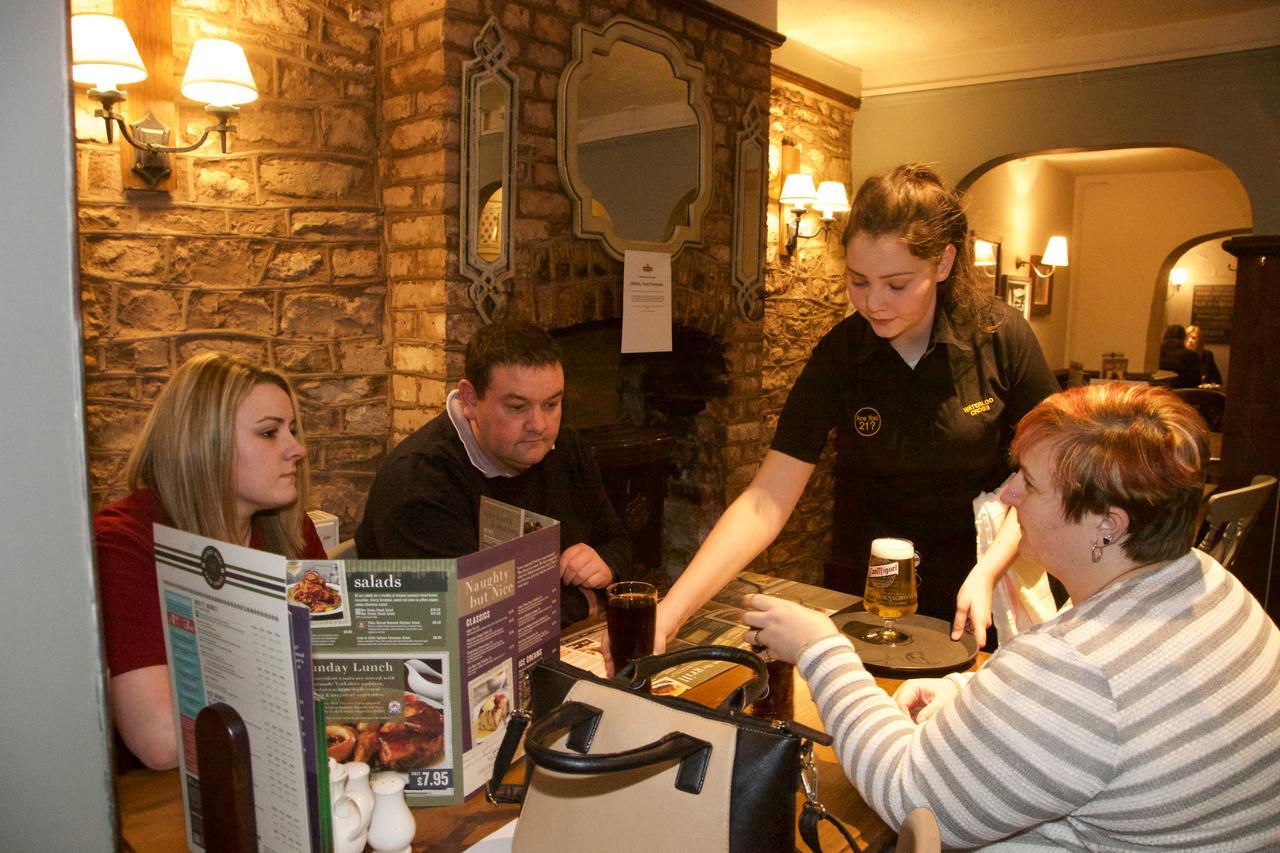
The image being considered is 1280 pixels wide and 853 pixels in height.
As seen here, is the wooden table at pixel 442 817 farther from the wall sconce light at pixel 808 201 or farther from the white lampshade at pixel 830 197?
the white lampshade at pixel 830 197

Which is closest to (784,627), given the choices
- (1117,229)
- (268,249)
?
(268,249)

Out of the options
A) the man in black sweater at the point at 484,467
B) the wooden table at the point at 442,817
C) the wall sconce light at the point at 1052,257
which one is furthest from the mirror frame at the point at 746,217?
the wall sconce light at the point at 1052,257

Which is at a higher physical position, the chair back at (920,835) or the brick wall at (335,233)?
the brick wall at (335,233)

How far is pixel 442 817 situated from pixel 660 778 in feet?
1.18

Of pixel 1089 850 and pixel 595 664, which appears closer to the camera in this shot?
pixel 1089 850

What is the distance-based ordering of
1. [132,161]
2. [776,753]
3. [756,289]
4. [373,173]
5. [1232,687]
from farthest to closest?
[756,289], [373,173], [132,161], [1232,687], [776,753]

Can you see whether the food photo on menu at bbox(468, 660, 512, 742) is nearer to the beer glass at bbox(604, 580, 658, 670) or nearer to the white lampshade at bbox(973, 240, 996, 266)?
the beer glass at bbox(604, 580, 658, 670)

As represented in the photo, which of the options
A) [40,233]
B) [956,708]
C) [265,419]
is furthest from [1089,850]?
[265,419]

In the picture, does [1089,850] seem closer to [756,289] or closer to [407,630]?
[407,630]

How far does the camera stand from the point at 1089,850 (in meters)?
0.98

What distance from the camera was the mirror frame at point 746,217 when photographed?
407cm

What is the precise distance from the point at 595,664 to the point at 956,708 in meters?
0.65

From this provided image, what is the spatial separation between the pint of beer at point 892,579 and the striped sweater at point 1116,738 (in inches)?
21.0

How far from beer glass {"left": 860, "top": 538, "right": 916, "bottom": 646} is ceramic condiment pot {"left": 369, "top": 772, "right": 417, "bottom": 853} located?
36.3 inches
